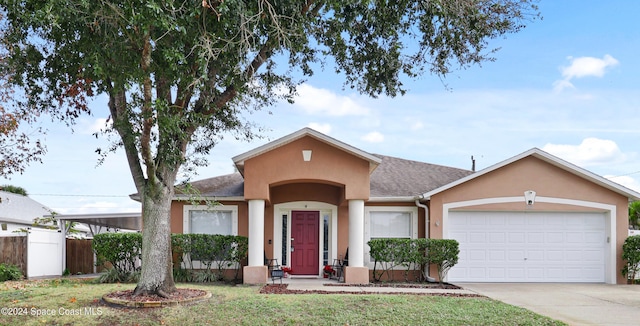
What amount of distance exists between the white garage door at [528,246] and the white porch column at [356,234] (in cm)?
284

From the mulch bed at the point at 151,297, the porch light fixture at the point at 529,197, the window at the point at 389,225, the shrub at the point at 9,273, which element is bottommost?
the shrub at the point at 9,273

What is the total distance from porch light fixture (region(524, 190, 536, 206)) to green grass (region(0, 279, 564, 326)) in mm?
5832

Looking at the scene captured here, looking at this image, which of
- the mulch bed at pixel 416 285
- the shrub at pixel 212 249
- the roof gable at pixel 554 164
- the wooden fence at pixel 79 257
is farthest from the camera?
the wooden fence at pixel 79 257

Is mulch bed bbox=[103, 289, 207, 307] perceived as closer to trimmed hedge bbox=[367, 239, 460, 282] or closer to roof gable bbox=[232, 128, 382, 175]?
roof gable bbox=[232, 128, 382, 175]

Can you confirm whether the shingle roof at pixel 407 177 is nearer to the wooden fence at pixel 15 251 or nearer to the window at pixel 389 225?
the window at pixel 389 225

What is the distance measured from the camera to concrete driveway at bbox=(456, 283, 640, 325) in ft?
35.3

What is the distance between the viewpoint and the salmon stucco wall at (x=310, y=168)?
16.2m

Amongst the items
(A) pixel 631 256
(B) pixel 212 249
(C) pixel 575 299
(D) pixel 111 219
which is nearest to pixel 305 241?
(B) pixel 212 249

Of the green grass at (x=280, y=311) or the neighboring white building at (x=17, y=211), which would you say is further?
the neighboring white building at (x=17, y=211)

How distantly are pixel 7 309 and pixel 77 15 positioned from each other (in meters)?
5.54

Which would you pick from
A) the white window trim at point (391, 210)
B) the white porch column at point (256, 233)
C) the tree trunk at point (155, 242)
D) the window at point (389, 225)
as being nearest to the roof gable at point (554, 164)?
the white window trim at point (391, 210)

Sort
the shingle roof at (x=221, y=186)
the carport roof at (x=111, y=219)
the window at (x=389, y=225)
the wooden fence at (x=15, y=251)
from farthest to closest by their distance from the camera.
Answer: the carport roof at (x=111, y=219) → the wooden fence at (x=15, y=251) → the window at (x=389, y=225) → the shingle roof at (x=221, y=186)

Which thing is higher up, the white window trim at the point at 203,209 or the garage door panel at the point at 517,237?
the white window trim at the point at 203,209

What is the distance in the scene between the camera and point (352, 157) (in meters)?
16.4
